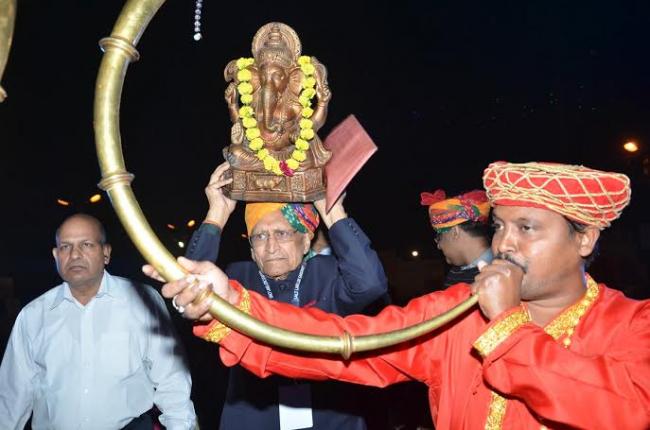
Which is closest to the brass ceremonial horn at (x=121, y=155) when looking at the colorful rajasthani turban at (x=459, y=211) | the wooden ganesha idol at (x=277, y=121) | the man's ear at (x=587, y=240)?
the man's ear at (x=587, y=240)

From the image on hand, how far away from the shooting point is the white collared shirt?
139 inches

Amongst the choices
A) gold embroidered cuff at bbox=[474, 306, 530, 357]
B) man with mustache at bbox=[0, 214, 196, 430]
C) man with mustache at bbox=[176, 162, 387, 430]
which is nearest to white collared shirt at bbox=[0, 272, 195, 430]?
man with mustache at bbox=[0, 214, 196, 430]

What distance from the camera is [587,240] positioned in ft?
6.82

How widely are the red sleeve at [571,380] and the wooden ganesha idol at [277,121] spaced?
4.56ft

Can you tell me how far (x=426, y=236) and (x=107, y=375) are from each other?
40.9 ft

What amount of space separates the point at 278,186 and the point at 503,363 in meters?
1.50

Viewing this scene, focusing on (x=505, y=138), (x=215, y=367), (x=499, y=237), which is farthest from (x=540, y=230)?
(x=505, y=138)

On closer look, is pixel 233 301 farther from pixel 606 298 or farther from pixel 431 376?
pixel 606 298

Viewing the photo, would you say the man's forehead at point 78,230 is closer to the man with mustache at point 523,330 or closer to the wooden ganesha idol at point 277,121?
the wooden ganesha idol at point 277,121

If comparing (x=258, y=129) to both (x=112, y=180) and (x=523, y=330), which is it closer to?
(x=112, y=180)

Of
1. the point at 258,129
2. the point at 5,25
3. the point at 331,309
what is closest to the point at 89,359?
the point at 331,309

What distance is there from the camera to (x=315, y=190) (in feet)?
9.33

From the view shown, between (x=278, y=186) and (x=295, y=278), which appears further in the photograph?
(x=295, y=278)

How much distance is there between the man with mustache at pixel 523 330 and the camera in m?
1.67
